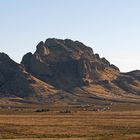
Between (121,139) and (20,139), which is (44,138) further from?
(121,139)

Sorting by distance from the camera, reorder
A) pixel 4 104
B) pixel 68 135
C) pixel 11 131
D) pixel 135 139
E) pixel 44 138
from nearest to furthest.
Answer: pixel 135 139, pixel 44 138, pixel 68 135, pixel 11 131, pixel 4 104

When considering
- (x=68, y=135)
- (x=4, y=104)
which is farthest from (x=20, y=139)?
(x=4, y=104)

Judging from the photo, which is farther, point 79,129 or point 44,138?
point 79,129

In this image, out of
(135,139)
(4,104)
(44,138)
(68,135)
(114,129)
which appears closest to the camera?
(135,139)

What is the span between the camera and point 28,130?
76438 millimetres

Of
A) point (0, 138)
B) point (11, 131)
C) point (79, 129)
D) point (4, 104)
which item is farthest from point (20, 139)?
point (4, 104)

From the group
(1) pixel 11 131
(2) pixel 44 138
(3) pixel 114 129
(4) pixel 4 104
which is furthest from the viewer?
(4) pixel 4 104

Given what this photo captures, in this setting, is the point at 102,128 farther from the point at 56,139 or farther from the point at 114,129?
the point at 56,139

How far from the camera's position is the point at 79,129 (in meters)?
79.4

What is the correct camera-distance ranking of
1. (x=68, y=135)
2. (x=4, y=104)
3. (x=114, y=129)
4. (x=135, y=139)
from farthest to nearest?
(x=4, y=104)
(x=114, y=129)
(x=68, y=135)
(x=135, y=139)

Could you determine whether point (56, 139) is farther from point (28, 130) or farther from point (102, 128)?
point (102, 128)

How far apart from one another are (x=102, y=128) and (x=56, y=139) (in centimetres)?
2175

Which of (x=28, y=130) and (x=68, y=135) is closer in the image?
(x=68, y=135)

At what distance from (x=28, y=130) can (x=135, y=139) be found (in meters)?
22.9
